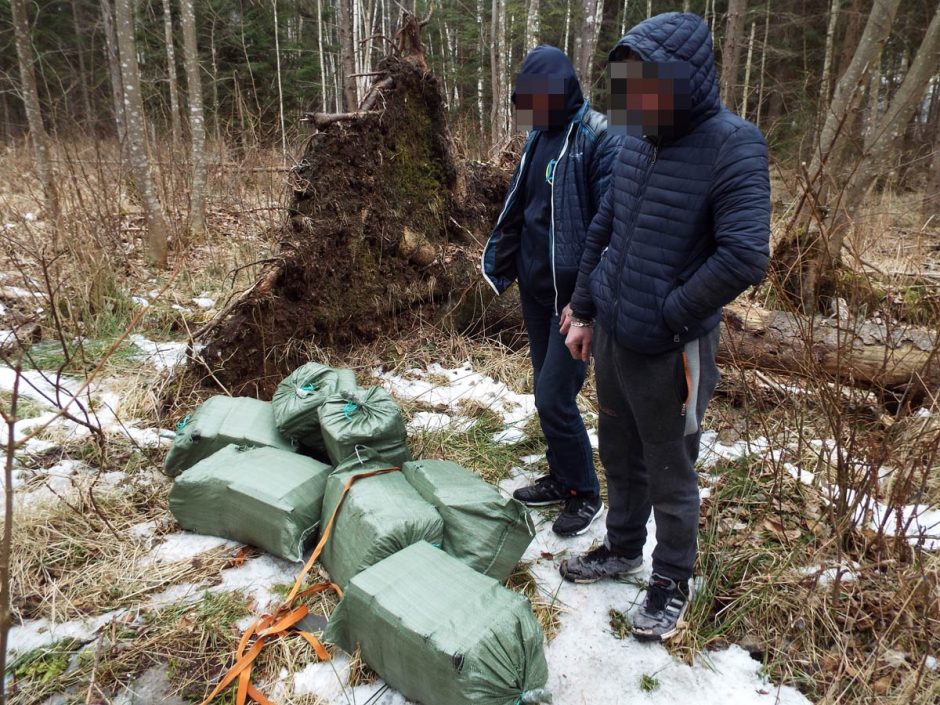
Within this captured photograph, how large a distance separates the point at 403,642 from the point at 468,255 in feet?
11.2

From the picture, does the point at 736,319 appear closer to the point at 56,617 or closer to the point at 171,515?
the point at 171,515

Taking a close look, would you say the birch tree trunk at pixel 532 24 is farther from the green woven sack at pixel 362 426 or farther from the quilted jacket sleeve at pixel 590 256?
the quilted jacket sleeve at pixel 590 256

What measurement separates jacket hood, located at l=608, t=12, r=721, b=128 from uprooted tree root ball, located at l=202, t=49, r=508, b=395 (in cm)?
274

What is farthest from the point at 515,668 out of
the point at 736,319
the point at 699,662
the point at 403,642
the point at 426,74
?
the point at 426,74

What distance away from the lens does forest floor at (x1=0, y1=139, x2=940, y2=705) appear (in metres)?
1.99

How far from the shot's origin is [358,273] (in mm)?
4332

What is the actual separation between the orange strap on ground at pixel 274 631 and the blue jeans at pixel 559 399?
0.83 meters

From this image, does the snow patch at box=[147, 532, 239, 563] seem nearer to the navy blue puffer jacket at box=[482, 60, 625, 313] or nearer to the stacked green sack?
the stacked green sack

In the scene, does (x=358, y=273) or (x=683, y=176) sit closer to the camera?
(x=683, y=176)

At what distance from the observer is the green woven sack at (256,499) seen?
8.06 feet

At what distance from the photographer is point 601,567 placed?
2443 mm

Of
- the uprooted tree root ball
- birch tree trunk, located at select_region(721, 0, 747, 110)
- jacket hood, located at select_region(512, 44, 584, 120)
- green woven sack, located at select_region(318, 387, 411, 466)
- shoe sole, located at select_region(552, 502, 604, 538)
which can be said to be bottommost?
shoe sole, located at select_region(552, 502, 604, 538)

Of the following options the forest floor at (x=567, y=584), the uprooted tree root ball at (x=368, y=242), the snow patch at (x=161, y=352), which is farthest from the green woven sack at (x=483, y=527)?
the snow patch at (x=161, y=352)

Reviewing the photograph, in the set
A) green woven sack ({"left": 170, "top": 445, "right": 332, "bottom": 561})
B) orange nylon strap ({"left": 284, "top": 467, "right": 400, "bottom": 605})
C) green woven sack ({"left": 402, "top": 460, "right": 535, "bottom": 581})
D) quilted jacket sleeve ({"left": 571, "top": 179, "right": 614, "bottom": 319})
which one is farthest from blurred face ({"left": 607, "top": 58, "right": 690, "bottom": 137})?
green woven sack ({"left": 170, "top": 445, "right": 332, "bottom": 561})
